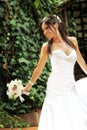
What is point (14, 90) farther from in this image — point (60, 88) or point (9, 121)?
point (9, 121)

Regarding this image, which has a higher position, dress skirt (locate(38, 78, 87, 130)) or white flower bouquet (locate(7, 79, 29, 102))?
white flower bouquet (locate(7, 79, 29, 102))

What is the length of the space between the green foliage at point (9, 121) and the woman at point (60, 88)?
2.22 metres

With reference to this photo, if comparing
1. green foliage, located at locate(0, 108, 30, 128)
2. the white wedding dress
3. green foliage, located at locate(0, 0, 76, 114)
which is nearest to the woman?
the white wedding dress

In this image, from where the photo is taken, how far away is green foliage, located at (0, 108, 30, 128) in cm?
767

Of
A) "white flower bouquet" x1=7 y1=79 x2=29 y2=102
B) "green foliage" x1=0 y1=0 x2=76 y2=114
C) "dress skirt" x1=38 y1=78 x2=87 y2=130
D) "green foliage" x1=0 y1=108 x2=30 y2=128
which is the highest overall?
"green foliage" x1=0 y1=0 x2=76 y2=114

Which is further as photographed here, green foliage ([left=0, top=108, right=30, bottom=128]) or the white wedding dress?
green foliage ([left=0, top=108, right=30, bottom=128])

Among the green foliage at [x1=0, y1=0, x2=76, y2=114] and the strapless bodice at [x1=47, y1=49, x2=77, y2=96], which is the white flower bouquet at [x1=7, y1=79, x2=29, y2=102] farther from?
the green foliage at [x1=0, y1=0, x2=76, y2=114]

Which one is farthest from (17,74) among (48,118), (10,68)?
(48,118)

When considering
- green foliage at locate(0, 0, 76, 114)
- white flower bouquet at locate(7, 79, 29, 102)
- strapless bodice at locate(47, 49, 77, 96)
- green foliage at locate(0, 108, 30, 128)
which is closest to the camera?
strapless bodice at locate(47, 49, 77, 96)

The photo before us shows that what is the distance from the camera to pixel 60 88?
17.7 feet

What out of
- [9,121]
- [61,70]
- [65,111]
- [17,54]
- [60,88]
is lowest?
[65,111]

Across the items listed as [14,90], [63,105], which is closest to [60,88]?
[63,105]

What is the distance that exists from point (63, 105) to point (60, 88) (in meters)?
0.20

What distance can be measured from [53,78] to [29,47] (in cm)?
355
